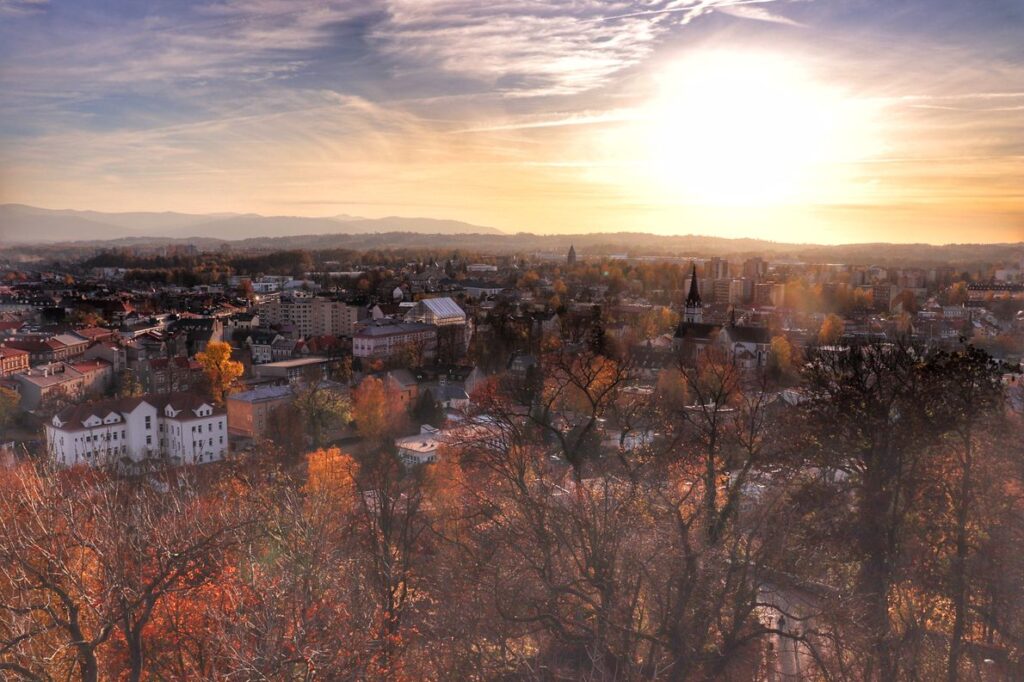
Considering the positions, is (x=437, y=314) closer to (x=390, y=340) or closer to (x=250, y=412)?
(x=390, y=340)

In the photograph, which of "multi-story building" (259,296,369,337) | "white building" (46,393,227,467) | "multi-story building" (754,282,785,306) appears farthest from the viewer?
"multi-story building" (754,282,785,306)

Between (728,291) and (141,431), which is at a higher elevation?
(728,291)

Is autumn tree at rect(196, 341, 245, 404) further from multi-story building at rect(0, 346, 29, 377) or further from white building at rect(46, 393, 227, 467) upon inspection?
multi-story building at rect(0, 346, 29, 377)

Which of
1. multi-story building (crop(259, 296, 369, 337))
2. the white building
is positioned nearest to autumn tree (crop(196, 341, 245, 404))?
the white building

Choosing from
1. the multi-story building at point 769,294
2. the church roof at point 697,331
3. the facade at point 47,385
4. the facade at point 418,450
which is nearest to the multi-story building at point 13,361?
the facade at point 47,385

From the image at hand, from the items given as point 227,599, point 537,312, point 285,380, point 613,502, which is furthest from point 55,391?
point 537,312

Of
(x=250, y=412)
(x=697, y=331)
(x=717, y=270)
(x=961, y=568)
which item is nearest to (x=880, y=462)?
(x=961, y=568)
